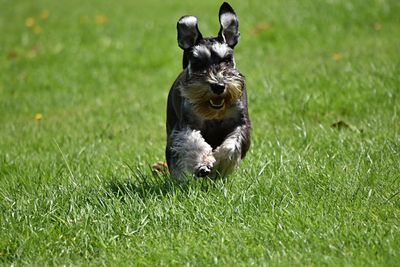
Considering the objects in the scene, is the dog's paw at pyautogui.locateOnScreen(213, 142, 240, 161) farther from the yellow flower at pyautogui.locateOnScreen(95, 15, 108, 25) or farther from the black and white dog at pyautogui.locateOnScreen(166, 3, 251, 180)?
the yellow flower at pyautogui.locateOnScreen(95, 15, 108, 25)

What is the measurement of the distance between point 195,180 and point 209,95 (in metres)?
0.67

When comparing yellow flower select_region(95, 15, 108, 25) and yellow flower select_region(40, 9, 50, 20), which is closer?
yellow flower select_region(95, 15, 108, 25)

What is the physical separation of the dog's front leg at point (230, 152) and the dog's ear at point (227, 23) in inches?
27.7

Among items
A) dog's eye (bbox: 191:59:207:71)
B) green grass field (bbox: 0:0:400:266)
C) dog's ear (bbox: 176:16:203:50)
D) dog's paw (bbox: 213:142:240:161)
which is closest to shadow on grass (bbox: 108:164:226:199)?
green grass field (bbox: 0:0:400:266)

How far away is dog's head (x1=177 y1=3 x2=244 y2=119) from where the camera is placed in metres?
5.39

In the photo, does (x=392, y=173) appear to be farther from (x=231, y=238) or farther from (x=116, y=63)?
(x=116, y=63)

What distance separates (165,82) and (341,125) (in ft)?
14.7

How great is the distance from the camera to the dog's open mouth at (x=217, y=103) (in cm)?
544

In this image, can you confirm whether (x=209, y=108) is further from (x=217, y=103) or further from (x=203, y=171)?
(x=203, y=171)

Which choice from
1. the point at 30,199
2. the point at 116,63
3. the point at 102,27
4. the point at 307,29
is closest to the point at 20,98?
the point at 116,63

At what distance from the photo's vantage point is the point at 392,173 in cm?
547

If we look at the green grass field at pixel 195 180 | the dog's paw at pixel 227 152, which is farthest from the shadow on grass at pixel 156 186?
the dog's paw at pixel 227 152

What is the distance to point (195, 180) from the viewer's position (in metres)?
5.56

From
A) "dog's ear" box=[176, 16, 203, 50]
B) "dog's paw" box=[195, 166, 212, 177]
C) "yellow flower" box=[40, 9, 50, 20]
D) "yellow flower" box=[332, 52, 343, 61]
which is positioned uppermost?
"dog's ear" box=[176, 16, 203, 50]
